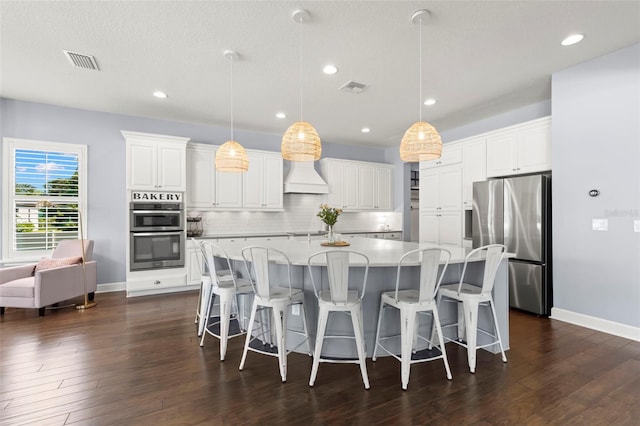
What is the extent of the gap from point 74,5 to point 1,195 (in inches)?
144

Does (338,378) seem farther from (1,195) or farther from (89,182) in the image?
(1,195)

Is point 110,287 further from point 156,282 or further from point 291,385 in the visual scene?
point 291,385

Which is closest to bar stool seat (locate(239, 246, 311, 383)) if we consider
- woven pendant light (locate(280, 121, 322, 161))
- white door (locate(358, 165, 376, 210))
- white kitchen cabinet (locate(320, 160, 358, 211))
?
woven pendant light (locate(280, 121, 322, 161))

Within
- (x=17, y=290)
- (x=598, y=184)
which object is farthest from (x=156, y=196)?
(x=598, y=184)

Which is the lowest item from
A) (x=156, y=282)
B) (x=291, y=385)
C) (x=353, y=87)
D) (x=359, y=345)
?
(x=291, y=385)

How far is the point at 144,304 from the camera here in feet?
14.9

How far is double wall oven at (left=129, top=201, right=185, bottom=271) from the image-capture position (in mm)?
4910

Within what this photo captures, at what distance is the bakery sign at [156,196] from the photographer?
16.3ft

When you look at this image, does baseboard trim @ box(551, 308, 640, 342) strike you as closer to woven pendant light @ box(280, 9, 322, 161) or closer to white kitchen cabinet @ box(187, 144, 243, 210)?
woven pendant light @ box(280, 9, 322, 161)

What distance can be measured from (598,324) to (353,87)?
12.8 ft

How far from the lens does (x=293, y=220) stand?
684cm

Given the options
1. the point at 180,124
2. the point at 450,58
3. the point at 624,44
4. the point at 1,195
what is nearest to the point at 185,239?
the point at 180,124

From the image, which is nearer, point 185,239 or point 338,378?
point 338,378

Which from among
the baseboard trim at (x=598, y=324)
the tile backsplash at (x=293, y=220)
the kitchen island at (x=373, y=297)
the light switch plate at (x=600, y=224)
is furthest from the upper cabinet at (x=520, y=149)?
the tile backsplash at (x=293, y=220)
